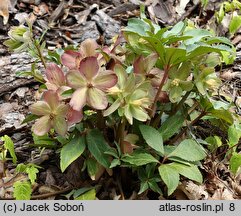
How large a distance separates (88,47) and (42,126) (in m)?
0.24

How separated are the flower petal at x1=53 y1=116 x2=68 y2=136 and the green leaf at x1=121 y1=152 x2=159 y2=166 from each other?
170 millimetres

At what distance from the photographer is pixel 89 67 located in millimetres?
1165

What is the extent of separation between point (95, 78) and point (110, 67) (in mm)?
105

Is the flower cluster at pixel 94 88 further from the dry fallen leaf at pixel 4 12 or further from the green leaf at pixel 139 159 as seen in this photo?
the dry fallen leaf at pixel 4 12

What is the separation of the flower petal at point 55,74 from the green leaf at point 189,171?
14.5 inches

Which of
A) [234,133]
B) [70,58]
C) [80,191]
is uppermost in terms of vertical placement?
[70,58]

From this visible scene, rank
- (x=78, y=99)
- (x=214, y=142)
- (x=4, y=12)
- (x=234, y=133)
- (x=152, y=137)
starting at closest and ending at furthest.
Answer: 1. (x=78, y=99)
2. (x=152, y=137)
3. (x=234, y=133)
4. (x=214, y=142)
5. (x=4, y=12)

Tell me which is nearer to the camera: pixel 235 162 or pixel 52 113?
pixel 52 113

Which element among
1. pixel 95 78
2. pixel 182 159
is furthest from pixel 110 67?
pixel 182 159

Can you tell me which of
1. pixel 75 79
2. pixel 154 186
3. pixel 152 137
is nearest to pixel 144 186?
pixel 154 186

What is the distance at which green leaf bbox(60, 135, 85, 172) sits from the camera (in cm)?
123

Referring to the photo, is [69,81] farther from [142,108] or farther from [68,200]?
[68,200]

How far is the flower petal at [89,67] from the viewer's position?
1.16 meters

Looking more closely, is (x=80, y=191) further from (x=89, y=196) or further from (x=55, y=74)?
(x=55, y=74)
